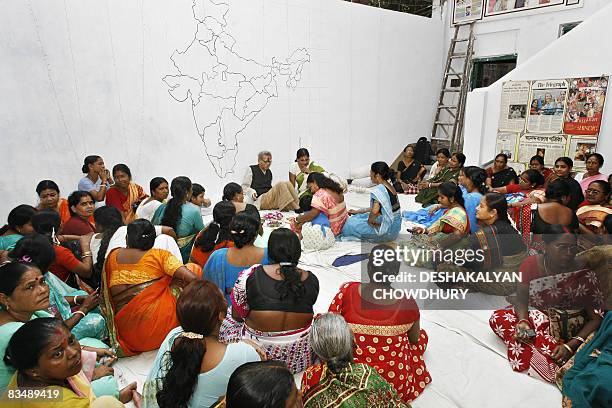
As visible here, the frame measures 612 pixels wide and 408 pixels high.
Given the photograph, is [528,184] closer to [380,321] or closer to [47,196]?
[380,321]

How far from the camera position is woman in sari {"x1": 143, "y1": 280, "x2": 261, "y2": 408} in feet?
5.16

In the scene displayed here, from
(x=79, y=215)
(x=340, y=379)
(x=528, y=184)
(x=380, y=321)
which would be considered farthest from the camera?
(x=528, y=184)

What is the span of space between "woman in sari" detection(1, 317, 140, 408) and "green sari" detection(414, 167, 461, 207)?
5.49 meters

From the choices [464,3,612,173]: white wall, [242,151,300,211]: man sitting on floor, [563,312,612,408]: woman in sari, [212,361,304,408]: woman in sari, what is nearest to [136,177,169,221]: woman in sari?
[242,151,300,211]: man sitting on floor

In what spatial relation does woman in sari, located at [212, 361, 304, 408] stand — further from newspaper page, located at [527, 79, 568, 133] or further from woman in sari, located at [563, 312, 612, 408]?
newspaper page, located at [527, 79, 568, 133]

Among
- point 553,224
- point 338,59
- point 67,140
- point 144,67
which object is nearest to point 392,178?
point 338,59

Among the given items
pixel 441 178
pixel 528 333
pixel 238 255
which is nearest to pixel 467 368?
pixel 528 333

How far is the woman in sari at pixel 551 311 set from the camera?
2326 millimetres

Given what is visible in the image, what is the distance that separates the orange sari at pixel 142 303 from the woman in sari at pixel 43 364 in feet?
3.14

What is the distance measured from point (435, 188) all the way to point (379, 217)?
181cm

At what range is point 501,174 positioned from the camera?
19.9 feet

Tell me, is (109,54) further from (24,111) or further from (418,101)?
(418,101)

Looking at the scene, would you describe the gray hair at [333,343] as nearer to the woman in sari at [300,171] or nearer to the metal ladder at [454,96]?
the woman in sari at [300,171]

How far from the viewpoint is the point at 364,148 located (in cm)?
816
